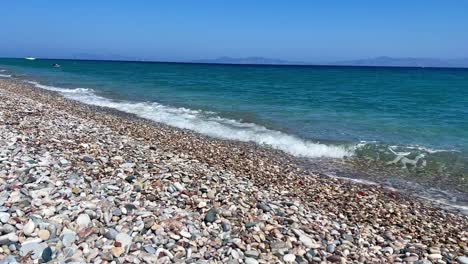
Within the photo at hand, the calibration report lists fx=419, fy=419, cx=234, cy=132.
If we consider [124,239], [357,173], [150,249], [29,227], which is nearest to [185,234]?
[150,249]

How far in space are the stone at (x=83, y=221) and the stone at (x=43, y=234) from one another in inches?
16.2

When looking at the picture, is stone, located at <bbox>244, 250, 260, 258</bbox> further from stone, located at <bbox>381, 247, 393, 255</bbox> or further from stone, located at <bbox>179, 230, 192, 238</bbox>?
stone, located at <bbox>381, 247, 393, 255</bbox>

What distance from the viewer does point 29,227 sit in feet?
17.5

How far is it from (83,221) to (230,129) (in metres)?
12.6

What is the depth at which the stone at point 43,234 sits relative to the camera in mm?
5195

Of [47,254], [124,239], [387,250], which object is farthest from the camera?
[387,250]

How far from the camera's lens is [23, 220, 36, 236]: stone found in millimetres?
5242

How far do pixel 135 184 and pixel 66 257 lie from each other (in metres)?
2.43

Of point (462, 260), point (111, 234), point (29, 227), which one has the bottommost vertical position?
point (462, 260)

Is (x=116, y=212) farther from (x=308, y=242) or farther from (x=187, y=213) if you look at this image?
(x=308, y=242)

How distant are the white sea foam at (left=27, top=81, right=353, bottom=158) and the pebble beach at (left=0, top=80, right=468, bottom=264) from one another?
3.72m

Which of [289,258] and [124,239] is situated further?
[289,258]

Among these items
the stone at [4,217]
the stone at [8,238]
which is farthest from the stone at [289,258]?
the stone at [4,217]

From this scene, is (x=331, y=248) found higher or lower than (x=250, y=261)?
lower
